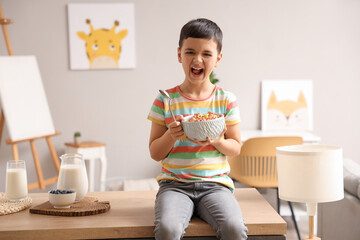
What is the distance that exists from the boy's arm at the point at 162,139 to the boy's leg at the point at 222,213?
8.4 inches

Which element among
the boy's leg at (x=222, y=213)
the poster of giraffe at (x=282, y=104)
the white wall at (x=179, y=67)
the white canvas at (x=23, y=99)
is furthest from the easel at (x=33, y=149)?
the boy's leg at (x=222, y=213)

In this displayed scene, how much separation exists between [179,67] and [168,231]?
2948 millimetres

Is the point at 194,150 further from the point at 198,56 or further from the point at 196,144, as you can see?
the point at 198,56

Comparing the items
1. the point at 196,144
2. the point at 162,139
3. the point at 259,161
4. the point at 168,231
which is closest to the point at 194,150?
the point at 196,144

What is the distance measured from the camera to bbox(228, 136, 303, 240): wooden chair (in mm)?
3072

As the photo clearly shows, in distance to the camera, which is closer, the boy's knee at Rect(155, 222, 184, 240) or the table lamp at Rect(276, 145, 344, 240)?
the boy's knee at Rect(155, 222, 184, 240)

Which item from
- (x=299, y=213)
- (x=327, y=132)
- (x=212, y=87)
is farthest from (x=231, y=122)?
(x=327, y=132)

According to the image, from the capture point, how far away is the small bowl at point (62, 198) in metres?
1.72

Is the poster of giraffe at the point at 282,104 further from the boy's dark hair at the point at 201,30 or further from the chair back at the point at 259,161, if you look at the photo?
the boy's dark hair at the point at 201,30

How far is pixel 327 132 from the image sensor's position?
4.41 meters

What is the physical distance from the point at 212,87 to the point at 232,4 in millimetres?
2558

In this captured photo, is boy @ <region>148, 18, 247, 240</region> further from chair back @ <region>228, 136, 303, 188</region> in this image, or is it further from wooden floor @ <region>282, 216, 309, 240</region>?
wooden floor @ <region>282, 216, 309, 240</region>

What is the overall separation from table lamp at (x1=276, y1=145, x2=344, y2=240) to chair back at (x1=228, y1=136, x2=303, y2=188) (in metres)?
1.37

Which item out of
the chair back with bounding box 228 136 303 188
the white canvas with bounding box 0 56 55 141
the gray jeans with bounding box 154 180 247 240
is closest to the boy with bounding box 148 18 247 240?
the gray jeans with bounding box 154 180 247 240
